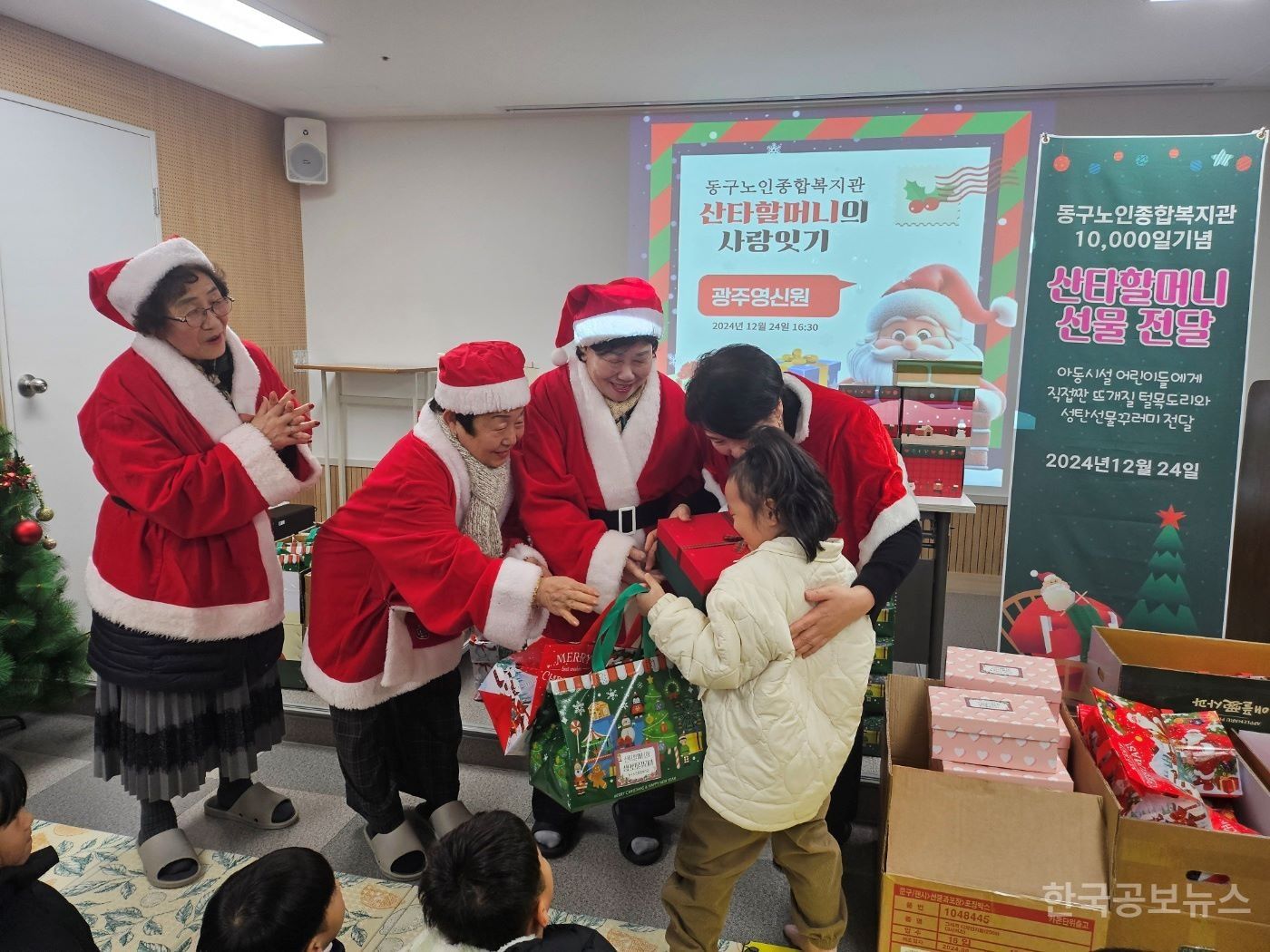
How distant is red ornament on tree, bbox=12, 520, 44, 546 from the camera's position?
8.07 ft

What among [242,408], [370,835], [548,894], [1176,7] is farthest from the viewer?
[1176,7]

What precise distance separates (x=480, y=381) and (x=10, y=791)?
1.05 metres

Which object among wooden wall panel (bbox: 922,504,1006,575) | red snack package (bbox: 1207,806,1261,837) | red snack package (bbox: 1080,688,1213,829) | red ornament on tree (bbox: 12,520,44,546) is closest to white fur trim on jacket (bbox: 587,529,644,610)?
red snack package (bbox: 1080,688,1213,829)

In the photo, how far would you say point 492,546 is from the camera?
5.92 feet

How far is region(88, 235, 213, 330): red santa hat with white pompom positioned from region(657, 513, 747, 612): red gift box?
3.73ft

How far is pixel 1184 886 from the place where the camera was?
153cm

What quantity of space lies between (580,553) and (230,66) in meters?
3.73

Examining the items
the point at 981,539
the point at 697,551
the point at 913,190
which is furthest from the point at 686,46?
the point at 981,539

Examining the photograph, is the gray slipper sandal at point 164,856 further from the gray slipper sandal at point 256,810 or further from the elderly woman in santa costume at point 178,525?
the gray slipper sandal at point 256,810

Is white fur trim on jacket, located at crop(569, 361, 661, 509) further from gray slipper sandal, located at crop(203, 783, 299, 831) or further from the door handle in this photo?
the door handle

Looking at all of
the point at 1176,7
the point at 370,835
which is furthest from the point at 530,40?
the point at 370,835

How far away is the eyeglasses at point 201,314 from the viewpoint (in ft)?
5.71

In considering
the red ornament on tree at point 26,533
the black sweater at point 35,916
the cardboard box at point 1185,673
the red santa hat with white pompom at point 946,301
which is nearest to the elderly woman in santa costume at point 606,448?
the black sweater at point 35,916

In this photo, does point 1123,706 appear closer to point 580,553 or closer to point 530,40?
point 580,553
